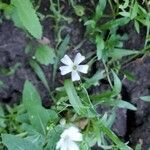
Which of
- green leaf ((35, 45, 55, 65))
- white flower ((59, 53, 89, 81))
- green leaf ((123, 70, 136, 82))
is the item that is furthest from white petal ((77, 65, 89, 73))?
green leaf ((123, 70, 136, 82))

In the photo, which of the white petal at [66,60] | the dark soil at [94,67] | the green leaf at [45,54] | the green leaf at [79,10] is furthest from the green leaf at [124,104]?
the green leaf at [79,10]

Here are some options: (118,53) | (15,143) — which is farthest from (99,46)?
(15,143)

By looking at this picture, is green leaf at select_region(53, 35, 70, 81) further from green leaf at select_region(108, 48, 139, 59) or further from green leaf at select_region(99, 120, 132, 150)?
green leaf at select_region(99, 120, 132, 150)

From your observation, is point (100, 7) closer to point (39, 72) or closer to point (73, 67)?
point (73, 67)

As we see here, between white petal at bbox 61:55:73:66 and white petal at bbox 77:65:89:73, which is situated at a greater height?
white petal at bbox 61:55:73:66

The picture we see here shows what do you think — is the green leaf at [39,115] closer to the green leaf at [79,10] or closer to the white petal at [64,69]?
the white petal at [64,69]

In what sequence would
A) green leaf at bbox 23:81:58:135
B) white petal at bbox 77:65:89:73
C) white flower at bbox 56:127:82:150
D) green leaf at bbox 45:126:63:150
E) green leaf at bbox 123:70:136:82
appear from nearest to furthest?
white flower at bbox 56:127:82:150, green leaf at bbox 45:126:63:150, green leaf at bbox 23:81:58:135, white petal at bbox 77:65:89:73, green leaf at bbox 123:70:136:82

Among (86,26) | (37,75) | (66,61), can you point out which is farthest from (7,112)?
(86,26)
